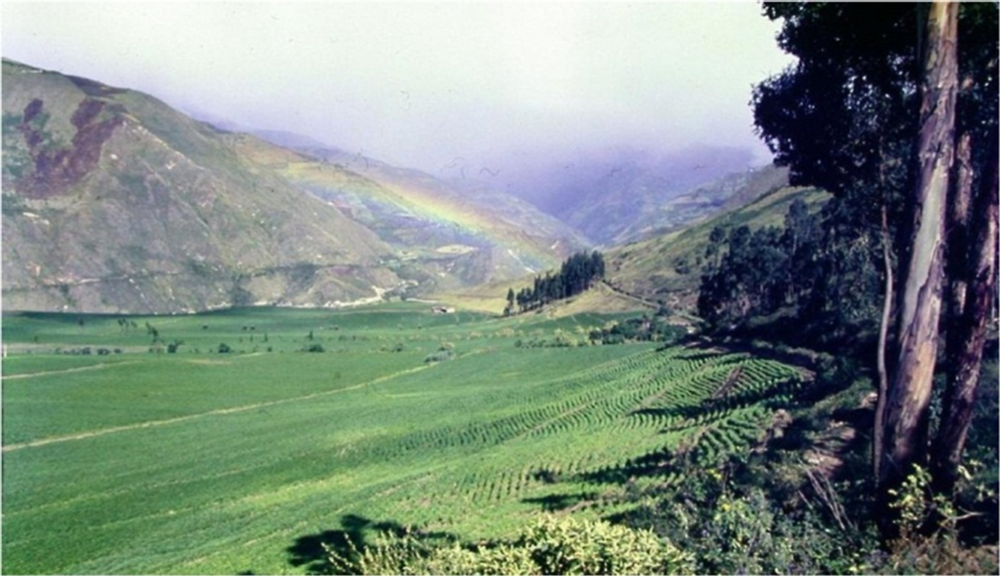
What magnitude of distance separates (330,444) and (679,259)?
87.9 m

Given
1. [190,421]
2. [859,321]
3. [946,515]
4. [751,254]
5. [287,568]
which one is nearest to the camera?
[946,515]

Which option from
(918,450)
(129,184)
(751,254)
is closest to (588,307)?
(751,254)

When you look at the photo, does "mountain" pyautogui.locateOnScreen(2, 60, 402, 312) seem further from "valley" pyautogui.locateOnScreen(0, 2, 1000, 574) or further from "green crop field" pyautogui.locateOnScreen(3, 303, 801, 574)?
"green crop field" pyautogui.locateOnScreen(3, 303, 801, 574)

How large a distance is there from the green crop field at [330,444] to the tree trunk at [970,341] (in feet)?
24.3

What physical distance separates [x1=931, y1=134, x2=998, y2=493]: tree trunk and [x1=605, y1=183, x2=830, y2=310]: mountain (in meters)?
81.7

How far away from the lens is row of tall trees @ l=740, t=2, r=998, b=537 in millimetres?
6871

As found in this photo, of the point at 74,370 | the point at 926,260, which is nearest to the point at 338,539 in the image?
the point at 926,260

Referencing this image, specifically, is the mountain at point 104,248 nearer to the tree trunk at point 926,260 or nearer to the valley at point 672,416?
the valley at point 672,416

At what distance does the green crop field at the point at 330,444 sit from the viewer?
19.1 meters

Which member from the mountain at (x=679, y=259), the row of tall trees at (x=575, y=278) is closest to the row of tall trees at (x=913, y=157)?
the mountain at (x=679, y=259)

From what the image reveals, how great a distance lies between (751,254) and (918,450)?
58.6m

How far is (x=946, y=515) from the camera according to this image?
6.30m

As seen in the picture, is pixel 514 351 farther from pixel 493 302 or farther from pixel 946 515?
pixel 493 302

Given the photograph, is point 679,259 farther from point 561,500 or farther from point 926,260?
point 926,260
